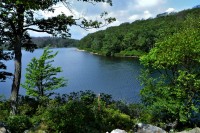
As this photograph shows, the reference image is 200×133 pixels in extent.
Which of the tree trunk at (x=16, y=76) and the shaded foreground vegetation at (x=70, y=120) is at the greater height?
the tree trunk at (x=16, y=76)

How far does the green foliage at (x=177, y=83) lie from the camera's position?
24.3 meters

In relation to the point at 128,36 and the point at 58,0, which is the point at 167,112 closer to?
the point at 58,0

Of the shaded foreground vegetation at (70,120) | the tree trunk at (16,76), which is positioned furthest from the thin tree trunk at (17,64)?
the shaded foreground vegetation at (70,120)

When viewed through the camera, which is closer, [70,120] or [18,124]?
[18,124]

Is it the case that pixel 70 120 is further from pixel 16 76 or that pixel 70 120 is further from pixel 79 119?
pixel 16 76

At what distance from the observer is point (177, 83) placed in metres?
26.3

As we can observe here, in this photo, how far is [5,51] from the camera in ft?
71.1

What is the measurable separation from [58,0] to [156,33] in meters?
123

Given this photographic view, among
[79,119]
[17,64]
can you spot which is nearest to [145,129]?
[79,119]

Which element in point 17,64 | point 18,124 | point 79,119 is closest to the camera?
point 18,124

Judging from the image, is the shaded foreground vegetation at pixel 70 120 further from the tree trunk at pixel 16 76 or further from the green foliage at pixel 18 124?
the tree trunk at pixel 16 76

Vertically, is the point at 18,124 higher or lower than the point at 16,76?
lower

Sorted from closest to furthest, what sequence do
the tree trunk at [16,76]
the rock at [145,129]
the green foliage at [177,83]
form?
1. the rock at [145,129]
2. the tree trunk at [16,76]
3. the green foliage at [177,83]

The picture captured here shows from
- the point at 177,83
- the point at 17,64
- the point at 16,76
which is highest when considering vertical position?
the point at 17,64
